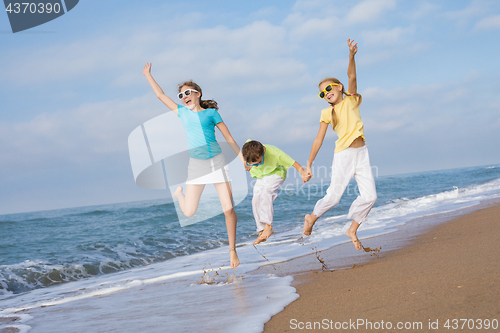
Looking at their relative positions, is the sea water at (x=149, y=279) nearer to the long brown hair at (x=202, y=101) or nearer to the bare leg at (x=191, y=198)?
the bare leg at (x=191, y=198)

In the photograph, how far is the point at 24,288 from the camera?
25.2ft

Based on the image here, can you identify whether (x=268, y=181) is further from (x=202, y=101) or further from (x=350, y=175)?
(x=202, y=101)

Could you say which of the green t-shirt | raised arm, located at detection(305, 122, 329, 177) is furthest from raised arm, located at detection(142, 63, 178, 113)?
raised arm, located at detection(305, 122, 329, 177)

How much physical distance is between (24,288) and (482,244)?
7.85 m

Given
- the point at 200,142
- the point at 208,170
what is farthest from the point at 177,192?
the point at 200,142

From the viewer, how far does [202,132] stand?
4750mm

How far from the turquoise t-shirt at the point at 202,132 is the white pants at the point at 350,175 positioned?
A: 145cm

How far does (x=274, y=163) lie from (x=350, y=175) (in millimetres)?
973

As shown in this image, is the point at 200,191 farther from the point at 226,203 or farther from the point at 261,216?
the point at 261,216

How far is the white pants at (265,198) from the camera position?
5.14 m

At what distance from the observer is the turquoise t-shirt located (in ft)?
15.6

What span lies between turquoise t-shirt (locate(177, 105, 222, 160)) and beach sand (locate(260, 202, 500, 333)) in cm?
184

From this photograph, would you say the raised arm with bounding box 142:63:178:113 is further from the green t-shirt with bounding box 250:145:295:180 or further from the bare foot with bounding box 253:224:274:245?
the bare foot with bounding box 253:224:274:245

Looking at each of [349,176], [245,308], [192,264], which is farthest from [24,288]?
[349,176]
